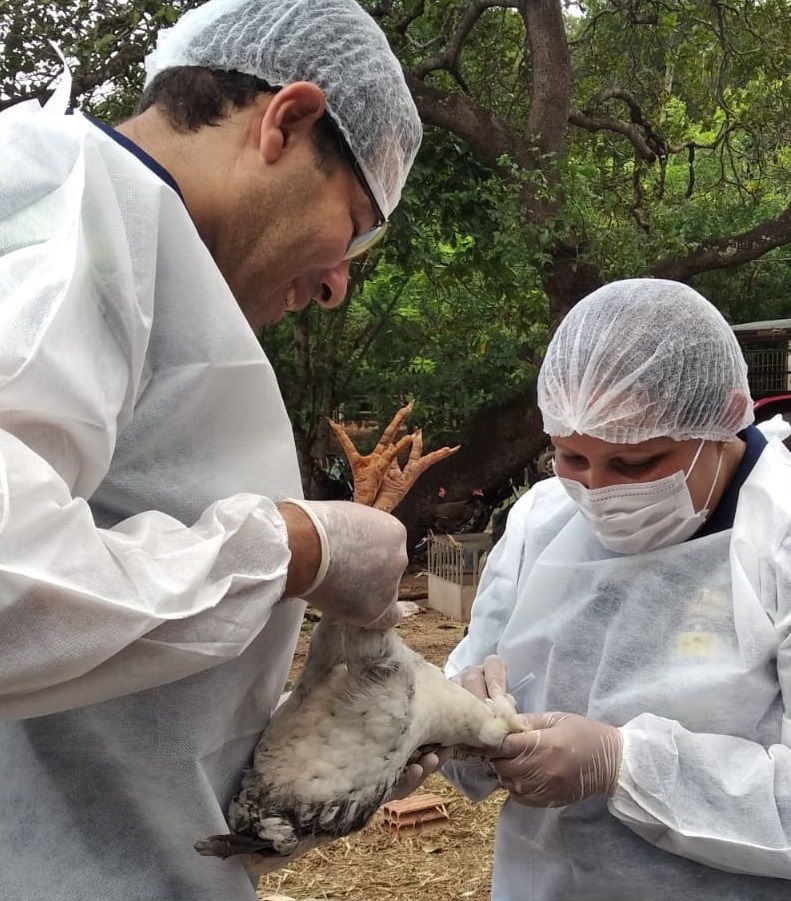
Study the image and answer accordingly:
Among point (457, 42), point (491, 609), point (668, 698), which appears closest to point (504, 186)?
point (457, 42)

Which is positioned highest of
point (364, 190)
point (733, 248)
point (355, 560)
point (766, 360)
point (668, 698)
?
point (364, 190)

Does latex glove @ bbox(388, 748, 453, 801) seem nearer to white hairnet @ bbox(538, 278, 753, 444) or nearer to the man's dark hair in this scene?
white hairnet @ bbox(538, 278, 753, 444)

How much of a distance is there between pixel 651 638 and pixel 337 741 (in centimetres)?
74

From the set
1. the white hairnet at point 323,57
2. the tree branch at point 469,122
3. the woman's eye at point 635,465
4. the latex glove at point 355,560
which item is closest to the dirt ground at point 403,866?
the woman's eye at point 635,465

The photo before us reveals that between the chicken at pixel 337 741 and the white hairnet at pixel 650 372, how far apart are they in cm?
62

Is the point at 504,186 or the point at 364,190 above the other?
the point at 364,190

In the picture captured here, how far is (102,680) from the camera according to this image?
1064mm

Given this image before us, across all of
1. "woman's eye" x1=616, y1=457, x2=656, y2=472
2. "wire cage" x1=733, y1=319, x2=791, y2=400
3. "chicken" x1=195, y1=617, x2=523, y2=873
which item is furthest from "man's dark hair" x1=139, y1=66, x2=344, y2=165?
"wire cage" x1=733, y1=319, x2=791, y2=400

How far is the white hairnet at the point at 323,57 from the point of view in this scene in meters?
1.41

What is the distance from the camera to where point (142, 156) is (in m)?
1.28

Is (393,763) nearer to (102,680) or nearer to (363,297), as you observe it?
(102,680)

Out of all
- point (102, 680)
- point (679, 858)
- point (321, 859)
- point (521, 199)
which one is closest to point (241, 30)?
point (102, 680)

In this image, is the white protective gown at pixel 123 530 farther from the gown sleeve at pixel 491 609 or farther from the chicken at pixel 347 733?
the gown sleeve at pixel 491 609

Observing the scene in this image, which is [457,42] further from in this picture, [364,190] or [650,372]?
[364,190]
